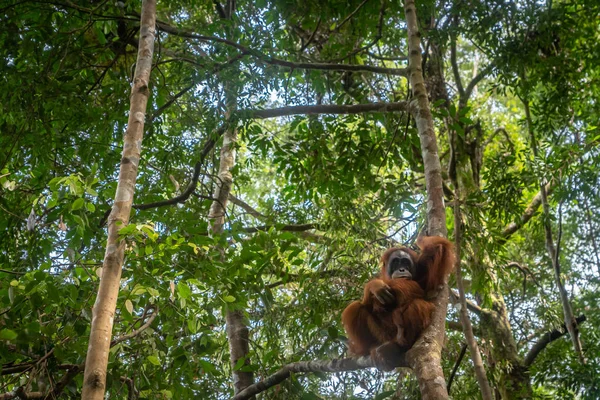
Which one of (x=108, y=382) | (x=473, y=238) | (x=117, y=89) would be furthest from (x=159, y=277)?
(x=473, y=238)

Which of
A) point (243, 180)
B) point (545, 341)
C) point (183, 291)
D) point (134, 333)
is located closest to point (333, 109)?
point (243, 180)

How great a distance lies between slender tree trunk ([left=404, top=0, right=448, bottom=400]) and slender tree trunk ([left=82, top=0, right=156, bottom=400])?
4.43ft

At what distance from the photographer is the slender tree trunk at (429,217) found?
2709 mm

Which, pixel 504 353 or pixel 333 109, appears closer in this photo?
pixel 333 109

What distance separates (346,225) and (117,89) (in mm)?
2268

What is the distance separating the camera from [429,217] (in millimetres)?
3648

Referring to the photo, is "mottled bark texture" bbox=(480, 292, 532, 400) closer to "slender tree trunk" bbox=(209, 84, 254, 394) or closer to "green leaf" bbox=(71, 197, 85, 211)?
"slender tree trunk" bbox=(209, 84, 254, 394)

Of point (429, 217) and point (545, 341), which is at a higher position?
point (545, 341)

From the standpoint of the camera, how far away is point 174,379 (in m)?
3.81

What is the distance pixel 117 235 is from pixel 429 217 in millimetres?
1752

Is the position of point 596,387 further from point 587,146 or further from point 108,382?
point 108,382

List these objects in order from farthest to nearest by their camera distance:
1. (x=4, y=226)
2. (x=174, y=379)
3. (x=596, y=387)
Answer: (x=596, y=387)
(x=4, y=226)
(x=174, y=379)

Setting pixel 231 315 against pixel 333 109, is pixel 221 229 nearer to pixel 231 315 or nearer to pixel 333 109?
pixel 231 315

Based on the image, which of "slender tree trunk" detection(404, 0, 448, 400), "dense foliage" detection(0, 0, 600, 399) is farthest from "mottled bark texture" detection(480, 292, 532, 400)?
"slender tree trunk" detection(404, 0, 448, 400)
